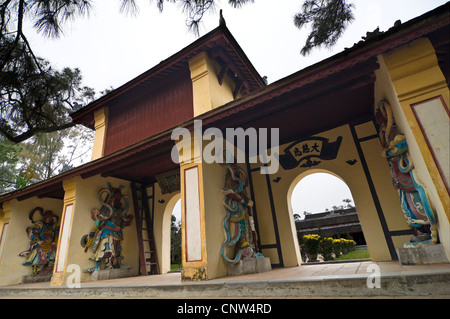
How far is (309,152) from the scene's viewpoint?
5590 millimetres

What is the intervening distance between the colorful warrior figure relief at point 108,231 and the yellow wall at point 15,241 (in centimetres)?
317

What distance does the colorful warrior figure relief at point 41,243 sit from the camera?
24.0ft

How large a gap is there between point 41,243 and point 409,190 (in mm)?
9697

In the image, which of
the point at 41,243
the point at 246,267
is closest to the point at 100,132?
the point at 41,243

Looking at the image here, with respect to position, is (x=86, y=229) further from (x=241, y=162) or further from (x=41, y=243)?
(x=241, y=162)

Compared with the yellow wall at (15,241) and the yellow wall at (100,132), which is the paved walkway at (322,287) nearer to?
the yellow wall at (100,132)

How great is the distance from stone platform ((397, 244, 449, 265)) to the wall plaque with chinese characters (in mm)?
2703

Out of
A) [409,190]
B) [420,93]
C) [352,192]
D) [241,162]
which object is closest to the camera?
[420,93]

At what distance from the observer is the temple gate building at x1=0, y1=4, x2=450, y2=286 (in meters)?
2.73

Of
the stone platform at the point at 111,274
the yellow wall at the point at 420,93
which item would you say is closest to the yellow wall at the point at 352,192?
the yellow wall at the point at 420,93

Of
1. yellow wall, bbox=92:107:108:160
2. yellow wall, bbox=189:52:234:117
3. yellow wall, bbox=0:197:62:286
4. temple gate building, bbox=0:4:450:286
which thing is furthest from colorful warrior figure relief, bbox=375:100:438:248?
yellow wall, bbox=0:197:62:286
